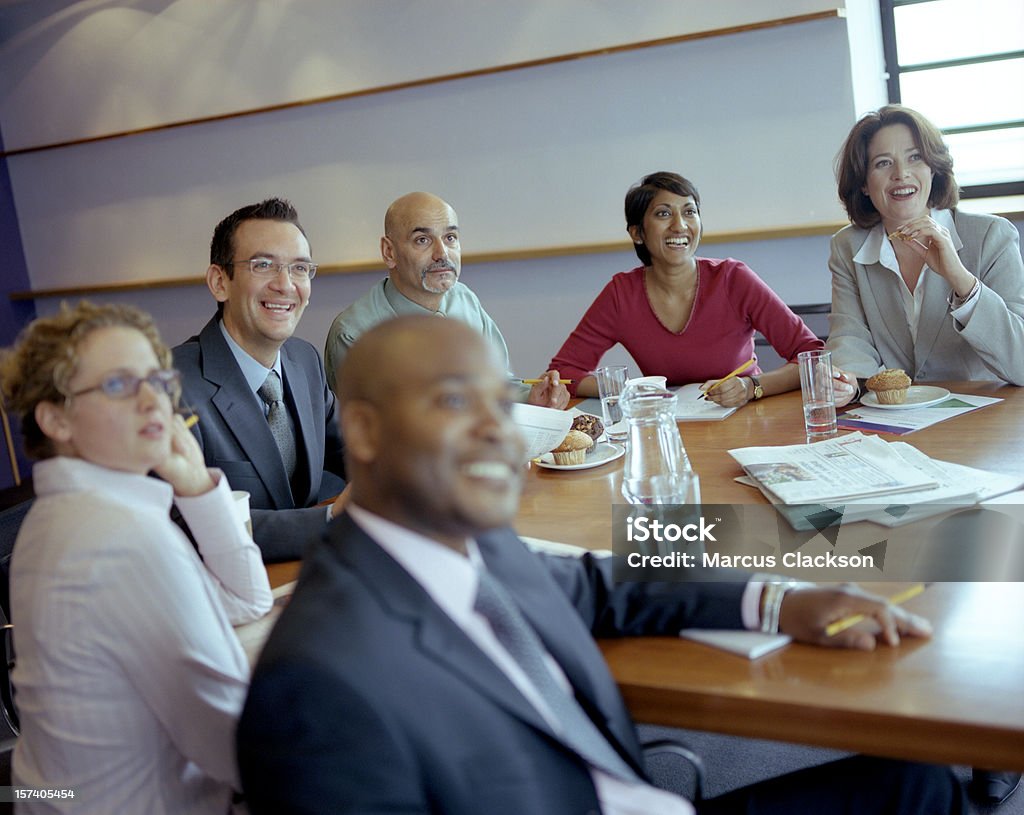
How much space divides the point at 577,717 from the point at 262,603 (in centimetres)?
63

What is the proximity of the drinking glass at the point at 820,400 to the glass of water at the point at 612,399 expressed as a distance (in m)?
0.44

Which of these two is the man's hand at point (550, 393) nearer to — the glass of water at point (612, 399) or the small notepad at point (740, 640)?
the glass of water at point (612, 399)

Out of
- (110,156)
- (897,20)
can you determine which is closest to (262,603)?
(897,20)

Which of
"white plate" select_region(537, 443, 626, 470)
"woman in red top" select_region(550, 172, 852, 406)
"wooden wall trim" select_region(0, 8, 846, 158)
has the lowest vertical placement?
"white plate" select_region(537, 443, 626, 470)

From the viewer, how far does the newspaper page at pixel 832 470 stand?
1.62 metres

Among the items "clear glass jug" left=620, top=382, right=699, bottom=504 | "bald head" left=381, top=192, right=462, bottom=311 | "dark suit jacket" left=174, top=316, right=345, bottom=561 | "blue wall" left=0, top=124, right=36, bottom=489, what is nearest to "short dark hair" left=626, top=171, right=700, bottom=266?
"bald head" left=381, top=192, right=462, bottom=311

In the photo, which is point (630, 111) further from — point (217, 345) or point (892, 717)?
point (892, 717)

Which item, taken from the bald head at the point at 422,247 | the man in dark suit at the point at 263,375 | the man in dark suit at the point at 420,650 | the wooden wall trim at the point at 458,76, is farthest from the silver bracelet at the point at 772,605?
the wooden wall trim at the point at 458,76

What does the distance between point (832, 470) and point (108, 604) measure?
1.20 m

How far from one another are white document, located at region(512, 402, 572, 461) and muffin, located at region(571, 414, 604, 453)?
0.48 ft

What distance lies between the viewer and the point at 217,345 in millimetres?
2195

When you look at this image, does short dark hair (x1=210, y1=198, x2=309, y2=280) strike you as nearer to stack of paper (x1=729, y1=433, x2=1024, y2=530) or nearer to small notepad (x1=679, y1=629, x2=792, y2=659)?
stack of paper (x1=729, y1=433, x2=1024, y2=530)

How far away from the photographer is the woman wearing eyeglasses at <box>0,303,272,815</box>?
1143 mm

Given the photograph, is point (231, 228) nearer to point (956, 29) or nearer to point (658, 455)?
point (658, 455)
